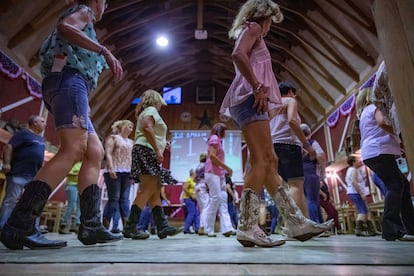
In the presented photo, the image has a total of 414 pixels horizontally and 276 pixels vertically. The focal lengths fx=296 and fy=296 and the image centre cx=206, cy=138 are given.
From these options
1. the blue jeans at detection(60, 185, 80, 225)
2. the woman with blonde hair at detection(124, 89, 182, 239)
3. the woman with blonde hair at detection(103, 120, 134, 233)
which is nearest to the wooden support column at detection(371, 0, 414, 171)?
the woman with blonde hair at detection(124, 89, 182, 239)

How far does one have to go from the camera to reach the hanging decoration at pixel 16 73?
605cm

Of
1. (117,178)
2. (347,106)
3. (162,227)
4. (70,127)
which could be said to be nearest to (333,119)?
(347,106)

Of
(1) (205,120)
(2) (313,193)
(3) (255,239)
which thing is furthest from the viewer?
(1) (205,120)

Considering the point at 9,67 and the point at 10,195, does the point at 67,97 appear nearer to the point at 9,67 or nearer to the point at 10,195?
the point at 10,195

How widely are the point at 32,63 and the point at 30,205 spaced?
6553 mm

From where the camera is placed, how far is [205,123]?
11.8 meters

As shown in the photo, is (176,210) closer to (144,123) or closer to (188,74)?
(188,74)

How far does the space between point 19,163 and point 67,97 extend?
1910 mm

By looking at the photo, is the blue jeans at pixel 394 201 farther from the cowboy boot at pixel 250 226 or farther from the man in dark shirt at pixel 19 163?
the man in dark shirt at pixel 19 163

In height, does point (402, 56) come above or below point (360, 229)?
above

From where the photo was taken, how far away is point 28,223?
1.35 metres

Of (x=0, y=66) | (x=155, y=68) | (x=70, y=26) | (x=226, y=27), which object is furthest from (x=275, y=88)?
(x=155, y=68)

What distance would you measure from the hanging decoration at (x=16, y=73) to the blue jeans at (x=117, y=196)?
4428 millimetres

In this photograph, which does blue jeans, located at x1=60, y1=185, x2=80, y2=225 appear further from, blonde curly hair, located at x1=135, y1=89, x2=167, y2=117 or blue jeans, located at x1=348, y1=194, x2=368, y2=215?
blue jeans, located at x1=348, y1=194, x2=368, y2=215
